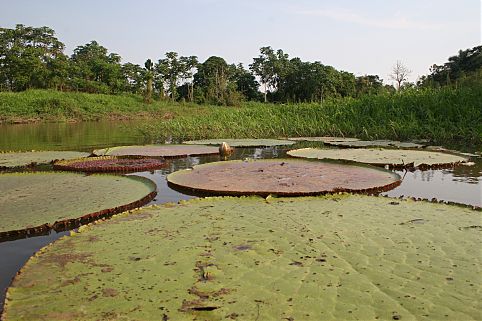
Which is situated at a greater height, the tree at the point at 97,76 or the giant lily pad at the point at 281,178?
the tree at the point at 97,76

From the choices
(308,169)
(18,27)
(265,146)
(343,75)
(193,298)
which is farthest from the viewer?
(343,75)

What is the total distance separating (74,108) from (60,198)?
23.6 m

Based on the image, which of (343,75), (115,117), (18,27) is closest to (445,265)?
(115,117)

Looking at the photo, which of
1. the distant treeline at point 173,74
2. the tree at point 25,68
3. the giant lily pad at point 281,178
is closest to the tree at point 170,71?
the distant treeline at point 173,74

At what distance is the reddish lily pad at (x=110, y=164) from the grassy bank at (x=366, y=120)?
4.84 m

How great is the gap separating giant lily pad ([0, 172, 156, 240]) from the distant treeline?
24180 mm

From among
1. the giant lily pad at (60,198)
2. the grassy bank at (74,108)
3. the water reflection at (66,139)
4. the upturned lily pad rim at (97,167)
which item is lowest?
the giant lily pad at (60,198)

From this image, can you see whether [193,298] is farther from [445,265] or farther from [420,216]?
[420,216]

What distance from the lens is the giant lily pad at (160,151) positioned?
7.04m

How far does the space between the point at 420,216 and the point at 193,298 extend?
184 centimetres

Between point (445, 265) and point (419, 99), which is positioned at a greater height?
point (419, 99)

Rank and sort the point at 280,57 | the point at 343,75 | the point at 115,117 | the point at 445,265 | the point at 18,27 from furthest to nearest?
the point at 280,57 < the point at 343,75 < the point at 18,27 < the point at 115,117 < the point at 445,265

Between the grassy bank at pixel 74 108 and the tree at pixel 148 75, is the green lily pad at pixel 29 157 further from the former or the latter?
the tree at pixel 148 75

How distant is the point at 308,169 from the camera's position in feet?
16.4
